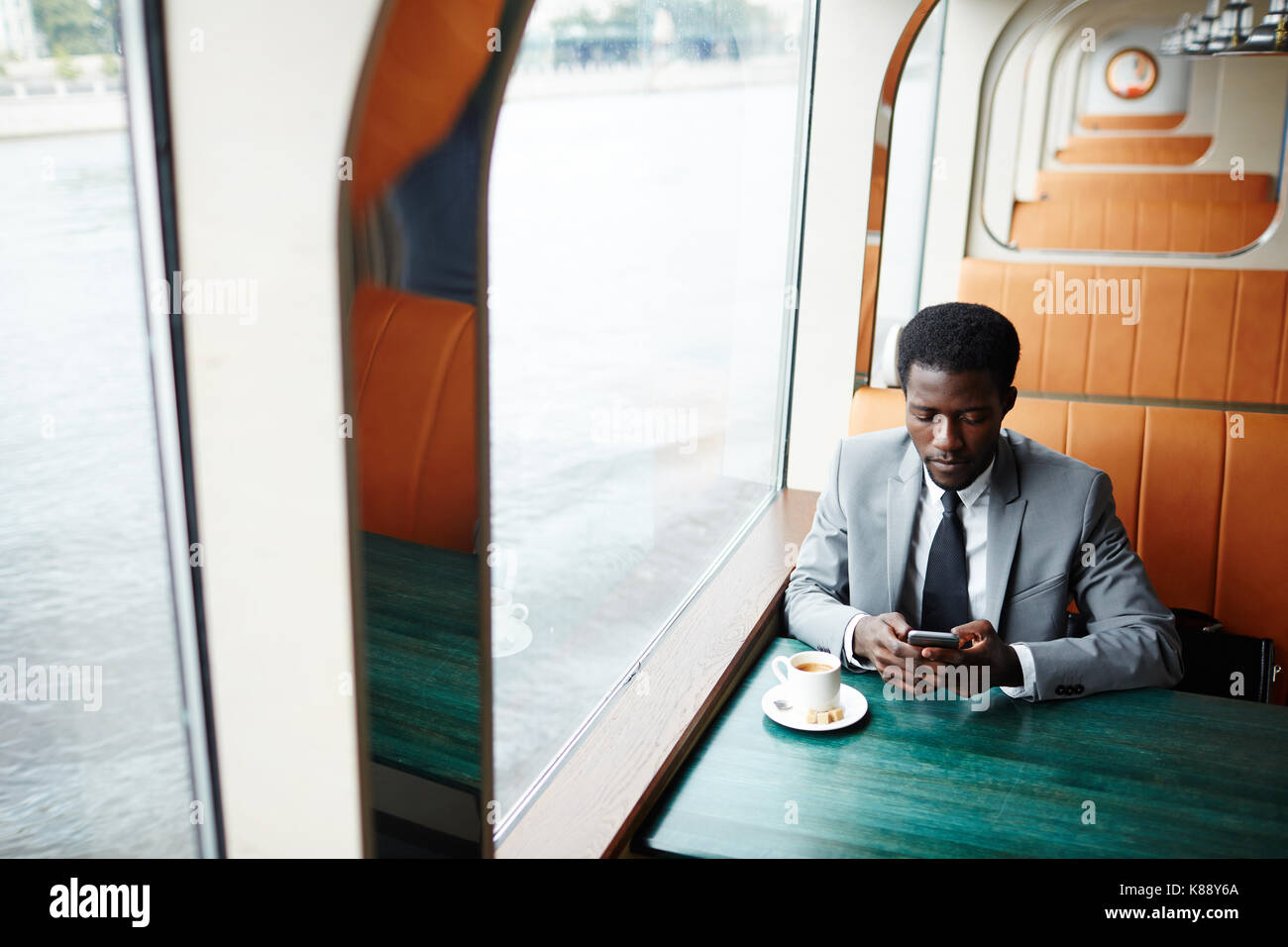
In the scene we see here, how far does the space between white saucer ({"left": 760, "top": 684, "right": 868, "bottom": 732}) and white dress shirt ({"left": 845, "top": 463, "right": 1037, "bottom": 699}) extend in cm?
44

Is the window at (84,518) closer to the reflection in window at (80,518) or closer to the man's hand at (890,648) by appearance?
the reflection in window at (80,518)

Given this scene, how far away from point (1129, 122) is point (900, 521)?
13906 mm

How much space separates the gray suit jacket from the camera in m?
1.82

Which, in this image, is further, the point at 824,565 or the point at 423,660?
the point at 824,565

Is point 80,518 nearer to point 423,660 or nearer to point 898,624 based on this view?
point 423,660

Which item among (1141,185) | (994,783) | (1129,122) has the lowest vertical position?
(994,783)

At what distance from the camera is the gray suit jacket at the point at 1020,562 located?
1820 millimetres

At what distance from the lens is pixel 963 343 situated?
75.5 inches

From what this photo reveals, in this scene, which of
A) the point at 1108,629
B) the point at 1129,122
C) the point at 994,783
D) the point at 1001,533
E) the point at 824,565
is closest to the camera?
the point at 994,783

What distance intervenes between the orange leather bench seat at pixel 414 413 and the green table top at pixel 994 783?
2.10 ft

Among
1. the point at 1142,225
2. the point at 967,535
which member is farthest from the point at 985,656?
the point at 1142,225

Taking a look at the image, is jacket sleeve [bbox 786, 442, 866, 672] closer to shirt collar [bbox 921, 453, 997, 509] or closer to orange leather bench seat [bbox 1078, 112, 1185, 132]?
shirt collar [bbox 921, 453, 997, 509]

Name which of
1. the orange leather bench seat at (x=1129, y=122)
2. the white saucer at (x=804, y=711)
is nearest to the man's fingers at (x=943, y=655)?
the white saucer at (x=804, y=711)
